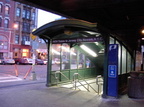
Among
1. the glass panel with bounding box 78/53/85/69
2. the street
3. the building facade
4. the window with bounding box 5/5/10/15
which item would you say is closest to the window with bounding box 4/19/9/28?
the building facade

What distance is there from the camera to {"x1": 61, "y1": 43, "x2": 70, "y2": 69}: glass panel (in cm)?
1168

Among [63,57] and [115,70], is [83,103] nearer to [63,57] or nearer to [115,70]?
[115,70]

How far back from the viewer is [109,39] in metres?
8.26

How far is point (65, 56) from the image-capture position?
40.1ft

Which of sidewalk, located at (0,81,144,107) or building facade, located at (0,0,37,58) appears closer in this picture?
sidewalk, located at (0,81,144,107)

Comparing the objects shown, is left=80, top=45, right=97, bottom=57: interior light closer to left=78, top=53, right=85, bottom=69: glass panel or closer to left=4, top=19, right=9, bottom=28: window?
left=78, top=53, right=85, bottom=69: glass panel

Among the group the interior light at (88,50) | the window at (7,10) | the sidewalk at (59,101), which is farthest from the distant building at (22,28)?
the sidewalk at (59,101)

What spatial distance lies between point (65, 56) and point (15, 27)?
31626 mm

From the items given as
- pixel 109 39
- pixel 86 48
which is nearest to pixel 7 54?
pixel 86 48

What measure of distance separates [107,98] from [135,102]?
1209 mm

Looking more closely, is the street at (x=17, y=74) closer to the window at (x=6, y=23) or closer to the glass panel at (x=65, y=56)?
the glass panel at (x=65, y=56)

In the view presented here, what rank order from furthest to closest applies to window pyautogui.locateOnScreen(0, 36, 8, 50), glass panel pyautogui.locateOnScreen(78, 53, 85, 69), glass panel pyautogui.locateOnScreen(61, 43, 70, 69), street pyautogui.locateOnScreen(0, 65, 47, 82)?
window pyautogui.locateOnScreen(0, 36, 8, 50) < street pyautogui.locateOnScreen(0, 65, 47, 82) < glass panel pyautogui.locateOnScreen(78, 53, 85, 69) < glass panel pyautogui.locateOnScreen(61, 43, 70, 69)

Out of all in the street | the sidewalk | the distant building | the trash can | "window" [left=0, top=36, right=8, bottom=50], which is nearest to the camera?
the sidewalk

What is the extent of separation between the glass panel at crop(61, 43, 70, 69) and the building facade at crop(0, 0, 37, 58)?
104ft
